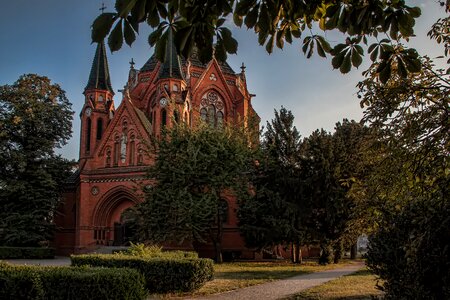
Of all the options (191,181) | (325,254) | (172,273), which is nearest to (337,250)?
(325,254)

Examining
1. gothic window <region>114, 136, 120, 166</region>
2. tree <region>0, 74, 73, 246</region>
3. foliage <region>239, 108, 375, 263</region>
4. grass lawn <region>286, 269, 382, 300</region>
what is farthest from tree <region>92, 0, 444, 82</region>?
tree <region>0, 74, 73, 246</region>

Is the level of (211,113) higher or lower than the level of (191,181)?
higher

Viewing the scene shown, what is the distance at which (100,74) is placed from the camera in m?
36.5

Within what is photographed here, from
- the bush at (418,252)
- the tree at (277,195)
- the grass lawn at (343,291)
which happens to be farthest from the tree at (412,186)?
the tree at (277,195)

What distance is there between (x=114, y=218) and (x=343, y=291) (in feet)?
74.3

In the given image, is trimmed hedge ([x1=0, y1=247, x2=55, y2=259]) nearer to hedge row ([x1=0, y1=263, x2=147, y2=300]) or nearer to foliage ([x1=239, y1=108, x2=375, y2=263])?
foliage ([x1=239, y1=108, x2=375, y2=263])

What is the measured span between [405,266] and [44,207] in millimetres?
30127

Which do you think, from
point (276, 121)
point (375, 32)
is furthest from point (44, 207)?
point (375, 32)

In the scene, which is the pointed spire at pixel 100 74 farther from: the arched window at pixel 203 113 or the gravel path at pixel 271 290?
the gravel path at pixel 271 290

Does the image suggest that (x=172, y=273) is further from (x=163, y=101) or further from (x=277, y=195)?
(x=163, y=101)

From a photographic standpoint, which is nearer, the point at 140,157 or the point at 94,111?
the point at 140,157

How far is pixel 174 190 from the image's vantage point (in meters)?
26.0

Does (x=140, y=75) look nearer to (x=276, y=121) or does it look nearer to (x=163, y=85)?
(x=163, y=85)

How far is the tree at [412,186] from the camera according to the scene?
6.91 m
